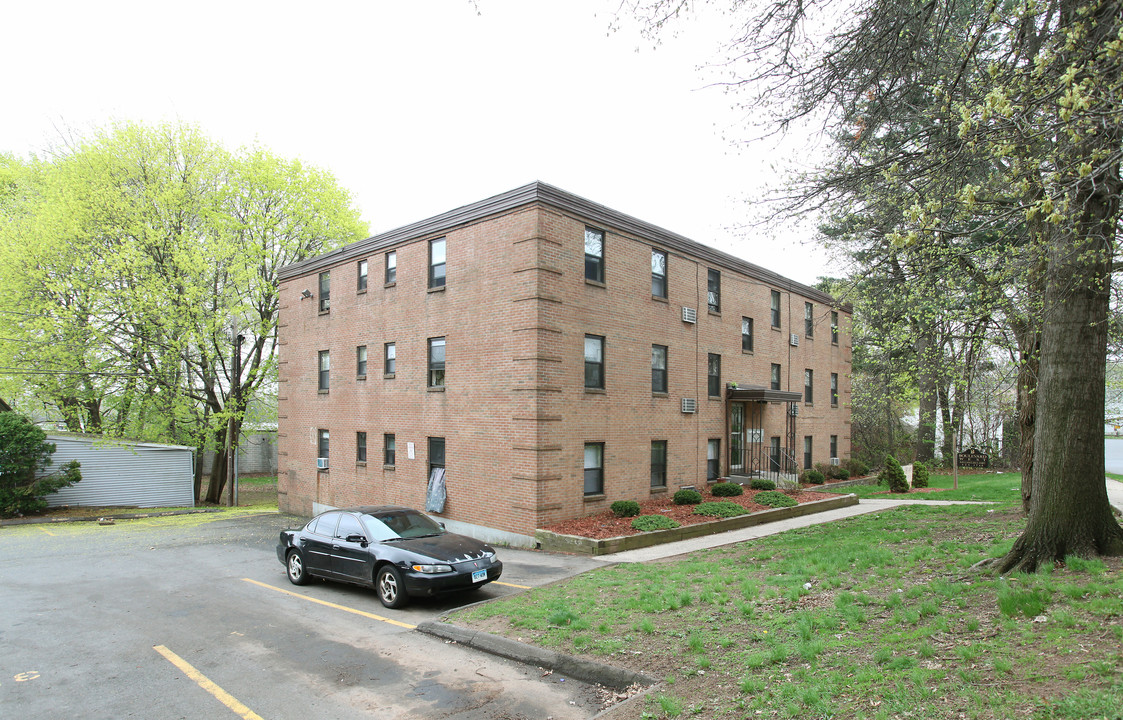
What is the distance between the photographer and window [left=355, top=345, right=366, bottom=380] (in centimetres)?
2125

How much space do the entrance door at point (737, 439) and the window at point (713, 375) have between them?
106 centimetres

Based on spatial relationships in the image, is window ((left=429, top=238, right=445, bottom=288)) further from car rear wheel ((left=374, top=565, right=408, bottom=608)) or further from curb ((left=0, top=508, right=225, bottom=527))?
curb ((left=0, top=508, right=225, bottom=527))

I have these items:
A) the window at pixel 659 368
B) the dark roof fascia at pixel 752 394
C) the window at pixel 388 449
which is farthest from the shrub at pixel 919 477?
the window at pixel 388 449

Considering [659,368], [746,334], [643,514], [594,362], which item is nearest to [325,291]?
[594,362]

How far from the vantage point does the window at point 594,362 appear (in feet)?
54.8

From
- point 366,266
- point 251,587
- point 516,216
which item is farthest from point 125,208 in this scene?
point 251,587

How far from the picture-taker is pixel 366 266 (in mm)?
21312

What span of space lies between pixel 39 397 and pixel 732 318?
29.7m

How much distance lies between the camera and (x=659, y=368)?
19078 mm

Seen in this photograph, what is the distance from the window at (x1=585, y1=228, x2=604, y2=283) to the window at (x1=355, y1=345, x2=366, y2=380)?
871 cm

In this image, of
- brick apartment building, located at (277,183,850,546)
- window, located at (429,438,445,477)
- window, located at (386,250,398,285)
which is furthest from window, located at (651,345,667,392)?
window, located at (386,250,398,285)

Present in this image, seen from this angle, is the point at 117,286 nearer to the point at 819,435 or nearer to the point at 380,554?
the point at 380,554

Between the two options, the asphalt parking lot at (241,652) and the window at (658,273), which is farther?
the window at (658,273)

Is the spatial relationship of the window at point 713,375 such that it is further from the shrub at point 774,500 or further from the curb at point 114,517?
the curb at point 114,517
